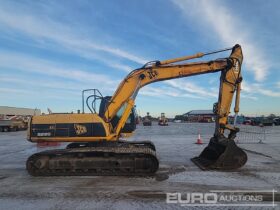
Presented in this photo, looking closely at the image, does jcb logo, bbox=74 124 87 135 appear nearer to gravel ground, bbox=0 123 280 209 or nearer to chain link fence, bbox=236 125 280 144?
gravel ground, bbox=0 123 280 209

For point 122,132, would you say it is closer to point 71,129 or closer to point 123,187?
point 71,129

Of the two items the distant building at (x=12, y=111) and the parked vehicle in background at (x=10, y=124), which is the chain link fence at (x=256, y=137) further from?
the distant building at (x=12, y=111)

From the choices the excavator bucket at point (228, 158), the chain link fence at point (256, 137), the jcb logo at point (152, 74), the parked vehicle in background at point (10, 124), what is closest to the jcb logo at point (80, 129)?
the jcb logo at point (152, 74)

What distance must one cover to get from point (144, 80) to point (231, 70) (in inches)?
127

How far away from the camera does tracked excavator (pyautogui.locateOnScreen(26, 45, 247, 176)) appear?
10.2 metres

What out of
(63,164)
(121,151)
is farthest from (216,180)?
(63,164)

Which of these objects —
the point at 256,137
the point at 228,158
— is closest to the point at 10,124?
the point at 256,137

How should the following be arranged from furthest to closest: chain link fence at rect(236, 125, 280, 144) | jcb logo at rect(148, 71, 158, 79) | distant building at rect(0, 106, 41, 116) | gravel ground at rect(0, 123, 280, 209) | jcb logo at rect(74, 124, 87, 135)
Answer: distant building at rect(0, 106, 41, 116) < chain link fence at rect(236, 125, 280, 144) < jcb logo at rect(148, 71, 158, 79) < jcb logo at rect(74, 124, 87, 135) < gravel ground at rect(0, 123, 280, 209)

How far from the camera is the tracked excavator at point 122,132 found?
33.6 ft

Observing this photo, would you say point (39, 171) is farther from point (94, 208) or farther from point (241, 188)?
point (241, 188)

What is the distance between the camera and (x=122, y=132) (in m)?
11.9

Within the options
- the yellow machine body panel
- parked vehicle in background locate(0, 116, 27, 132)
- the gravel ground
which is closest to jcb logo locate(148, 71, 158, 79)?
the yellow machine body panel

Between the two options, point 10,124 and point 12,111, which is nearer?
point 10,124

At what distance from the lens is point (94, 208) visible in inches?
263
